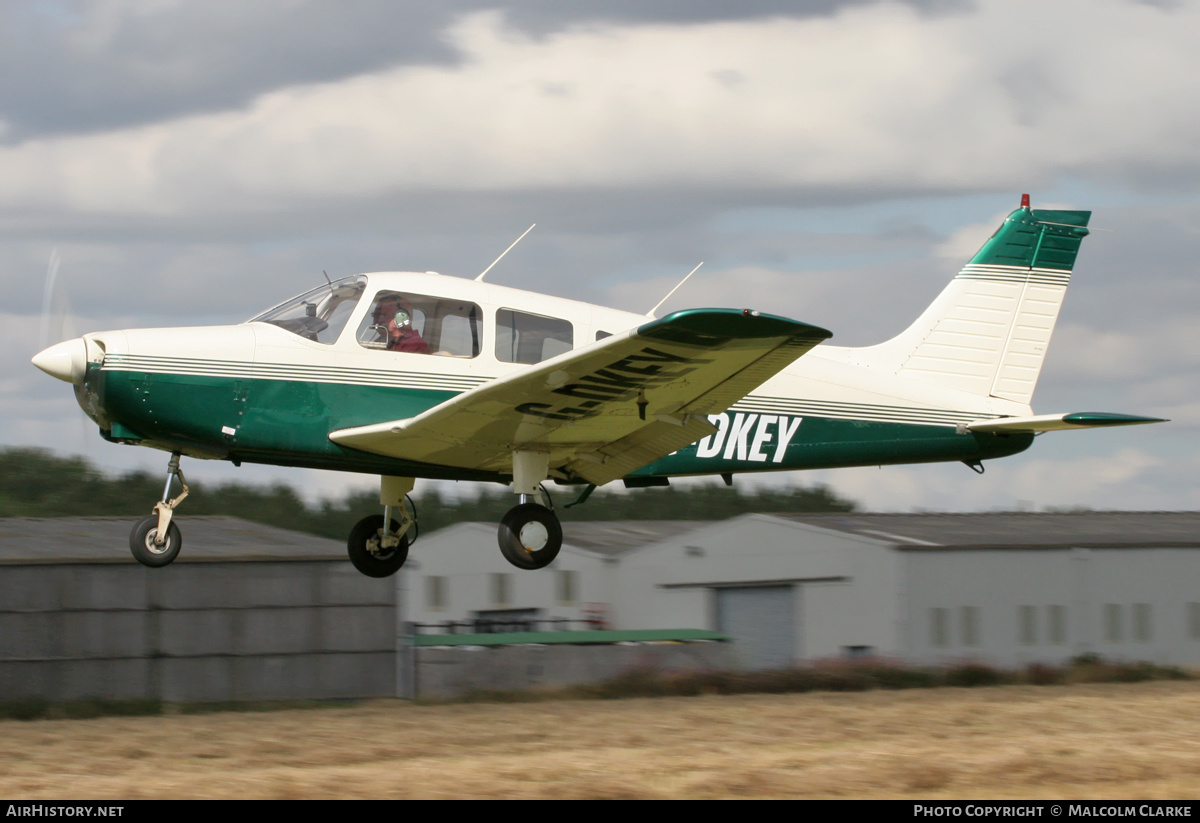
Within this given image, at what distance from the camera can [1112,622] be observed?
29.9 meters

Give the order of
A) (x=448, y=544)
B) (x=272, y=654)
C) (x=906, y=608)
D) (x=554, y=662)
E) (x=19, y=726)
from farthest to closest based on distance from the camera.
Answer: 1. (x=448, y=544)
2. (x=906, y=608)
3. (x=554, y=662)
4. (x=272, y=654)
5. (x=19, y=726)

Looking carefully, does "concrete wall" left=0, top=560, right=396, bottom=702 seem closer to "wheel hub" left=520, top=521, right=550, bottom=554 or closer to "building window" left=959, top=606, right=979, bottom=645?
"wheel hub" left=520, top=521, right=550, bottom=554

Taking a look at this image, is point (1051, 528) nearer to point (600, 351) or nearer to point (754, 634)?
point (754, 634)

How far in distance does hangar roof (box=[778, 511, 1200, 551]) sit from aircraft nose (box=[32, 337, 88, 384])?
2136 centimetres

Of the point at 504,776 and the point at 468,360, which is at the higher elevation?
the point at 468,360

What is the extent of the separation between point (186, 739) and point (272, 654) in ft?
20.0

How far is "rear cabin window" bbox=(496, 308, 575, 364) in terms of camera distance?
406 inches

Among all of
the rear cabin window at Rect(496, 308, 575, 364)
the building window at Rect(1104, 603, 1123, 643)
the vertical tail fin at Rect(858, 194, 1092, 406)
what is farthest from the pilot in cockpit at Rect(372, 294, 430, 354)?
the building window at Rect(1104, 603, 1123, 643)

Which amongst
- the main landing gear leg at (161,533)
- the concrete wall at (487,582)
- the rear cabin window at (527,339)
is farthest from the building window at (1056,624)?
the main landing gear leg at (161,533)

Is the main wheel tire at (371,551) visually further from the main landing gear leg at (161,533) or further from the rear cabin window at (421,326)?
the rear cabin window at (421,326)

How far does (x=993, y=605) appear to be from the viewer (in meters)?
28.9

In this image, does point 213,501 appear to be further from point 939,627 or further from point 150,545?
point 150,545

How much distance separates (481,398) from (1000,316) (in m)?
5.69

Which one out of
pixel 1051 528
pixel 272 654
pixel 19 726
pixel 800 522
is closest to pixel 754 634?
pixel 800 522
